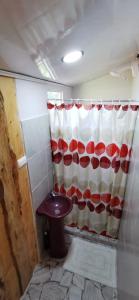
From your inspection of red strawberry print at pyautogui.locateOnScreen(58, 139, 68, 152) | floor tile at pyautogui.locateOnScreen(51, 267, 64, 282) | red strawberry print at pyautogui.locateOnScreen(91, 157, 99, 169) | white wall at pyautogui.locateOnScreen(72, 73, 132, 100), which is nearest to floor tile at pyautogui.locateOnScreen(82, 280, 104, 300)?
floor tile at pyautogui.locateOnScreen(51, 267, 64, 282)

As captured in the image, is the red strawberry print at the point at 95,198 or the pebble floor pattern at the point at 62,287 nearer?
the pebble floor pattern at the point at 62,287

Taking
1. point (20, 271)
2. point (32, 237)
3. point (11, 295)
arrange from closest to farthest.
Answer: point (11, 295) < point (20, 271) < point (32, 237)

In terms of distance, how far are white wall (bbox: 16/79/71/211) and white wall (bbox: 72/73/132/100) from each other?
76 cm

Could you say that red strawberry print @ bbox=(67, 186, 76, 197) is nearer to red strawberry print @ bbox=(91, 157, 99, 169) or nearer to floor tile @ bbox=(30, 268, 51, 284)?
red strawberry print @ bbox=(91, 157, 99, 169)

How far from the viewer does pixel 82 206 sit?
2.04m

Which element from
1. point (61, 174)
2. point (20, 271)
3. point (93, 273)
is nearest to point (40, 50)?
point (61, 174)

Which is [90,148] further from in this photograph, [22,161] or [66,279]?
[66,279]

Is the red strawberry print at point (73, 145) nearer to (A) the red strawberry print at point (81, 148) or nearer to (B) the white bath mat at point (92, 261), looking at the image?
(A) the red strawberry print at point (81, 148)

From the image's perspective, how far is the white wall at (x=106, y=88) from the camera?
89.4 inches

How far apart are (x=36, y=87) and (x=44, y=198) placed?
1223mm

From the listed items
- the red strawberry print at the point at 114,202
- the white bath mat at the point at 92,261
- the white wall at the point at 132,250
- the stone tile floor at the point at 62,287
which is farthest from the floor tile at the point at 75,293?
the red strawberry print at the point at 114,202

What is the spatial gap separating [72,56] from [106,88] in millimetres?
1419

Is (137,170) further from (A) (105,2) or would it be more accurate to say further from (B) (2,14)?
(B) (2,14)

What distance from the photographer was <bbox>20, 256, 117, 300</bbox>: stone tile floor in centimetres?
145
